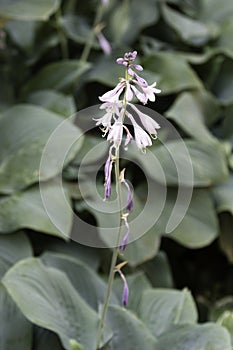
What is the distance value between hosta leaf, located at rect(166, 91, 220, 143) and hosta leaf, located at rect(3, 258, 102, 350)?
2.61 ft

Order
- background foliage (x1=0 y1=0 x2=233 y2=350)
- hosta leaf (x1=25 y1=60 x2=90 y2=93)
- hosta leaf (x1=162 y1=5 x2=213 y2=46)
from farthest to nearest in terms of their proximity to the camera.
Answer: hosta leaf (x1=162 y1=5 x2=213 y2=46)
hosta leaf (x1=25 y1=60 x2=90 y2=93)
background foliage (x1=0 y1=0 x2=233 y2=350)

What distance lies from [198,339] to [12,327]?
40 centimetres

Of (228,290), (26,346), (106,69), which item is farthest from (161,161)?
(26,346)

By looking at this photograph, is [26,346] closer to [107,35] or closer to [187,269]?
[187,269]

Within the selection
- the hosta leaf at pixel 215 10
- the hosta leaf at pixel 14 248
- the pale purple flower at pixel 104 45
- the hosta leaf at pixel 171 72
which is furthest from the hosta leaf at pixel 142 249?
the hosta leaf at pixel 215 10

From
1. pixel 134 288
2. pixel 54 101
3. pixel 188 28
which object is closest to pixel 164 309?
pixel 134 288

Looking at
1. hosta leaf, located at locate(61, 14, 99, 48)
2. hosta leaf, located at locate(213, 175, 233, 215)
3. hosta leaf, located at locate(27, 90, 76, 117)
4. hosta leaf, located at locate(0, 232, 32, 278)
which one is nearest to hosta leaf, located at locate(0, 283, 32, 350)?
hosta leaf, located at locate(0, 232, 32, 278)

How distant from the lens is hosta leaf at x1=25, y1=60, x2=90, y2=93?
2.04 meters

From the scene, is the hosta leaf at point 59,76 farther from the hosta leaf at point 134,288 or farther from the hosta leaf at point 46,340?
the hosta leaf at point 46,340

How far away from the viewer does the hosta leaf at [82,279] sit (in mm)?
1448

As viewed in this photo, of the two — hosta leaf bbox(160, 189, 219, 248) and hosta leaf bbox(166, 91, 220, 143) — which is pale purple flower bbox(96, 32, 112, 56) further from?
hosta leaf bbox(160, 189, 219, 248)

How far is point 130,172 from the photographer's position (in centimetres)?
196

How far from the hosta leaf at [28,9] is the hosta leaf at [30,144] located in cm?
28

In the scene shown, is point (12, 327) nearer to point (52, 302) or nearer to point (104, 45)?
point (52, 302)
